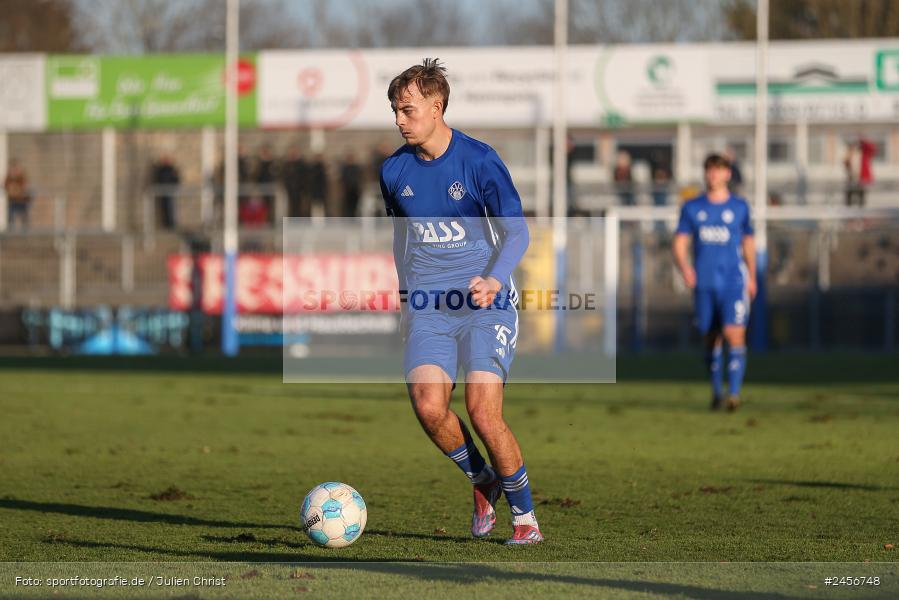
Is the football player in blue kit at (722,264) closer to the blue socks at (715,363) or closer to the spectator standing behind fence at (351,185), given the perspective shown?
the blue socks at (715,363)

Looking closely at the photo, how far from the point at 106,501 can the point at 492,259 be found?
2.95 metres

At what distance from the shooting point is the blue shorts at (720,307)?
46.8 feet

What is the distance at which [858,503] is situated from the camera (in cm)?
827

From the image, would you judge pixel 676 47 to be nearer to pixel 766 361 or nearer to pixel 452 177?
pixel 766 361

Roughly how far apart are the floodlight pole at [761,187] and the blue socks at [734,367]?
13.2 metres

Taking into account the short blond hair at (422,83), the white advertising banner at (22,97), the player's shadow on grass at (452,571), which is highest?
the white advertising banner at (22,97)

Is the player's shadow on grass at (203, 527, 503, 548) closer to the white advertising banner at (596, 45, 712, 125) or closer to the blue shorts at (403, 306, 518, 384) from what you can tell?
the blue shorts at (403, 306, 518, 384)

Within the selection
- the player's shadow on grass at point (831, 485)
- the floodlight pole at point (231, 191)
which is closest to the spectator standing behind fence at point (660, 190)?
the floodlight pole at point (231, 191)

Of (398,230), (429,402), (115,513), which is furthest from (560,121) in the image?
(429,402)

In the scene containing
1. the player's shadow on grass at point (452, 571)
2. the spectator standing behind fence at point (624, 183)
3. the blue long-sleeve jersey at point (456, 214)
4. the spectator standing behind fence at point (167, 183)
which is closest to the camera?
the player's shadow on grass at point (452, 571)

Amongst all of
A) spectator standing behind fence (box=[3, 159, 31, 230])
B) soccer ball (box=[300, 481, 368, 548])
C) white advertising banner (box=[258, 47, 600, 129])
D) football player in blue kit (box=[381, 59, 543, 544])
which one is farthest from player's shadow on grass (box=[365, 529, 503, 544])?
spectator standing behind fence (box=[3, 159, 31, 230])

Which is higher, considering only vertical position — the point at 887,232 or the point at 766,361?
the point at 887,232

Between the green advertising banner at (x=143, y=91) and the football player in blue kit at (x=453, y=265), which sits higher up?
the green advertising banner at (x=143, y=91)

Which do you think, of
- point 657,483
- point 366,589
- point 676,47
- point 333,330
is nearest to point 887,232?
point 676,47
